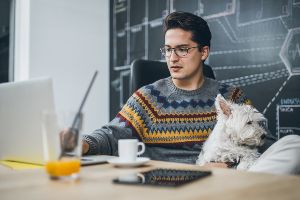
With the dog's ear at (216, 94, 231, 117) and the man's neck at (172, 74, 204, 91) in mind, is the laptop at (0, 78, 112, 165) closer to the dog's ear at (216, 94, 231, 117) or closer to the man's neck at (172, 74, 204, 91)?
the dog's ear at (216, 94, 231, 117)

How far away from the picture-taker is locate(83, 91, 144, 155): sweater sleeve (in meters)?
1.55

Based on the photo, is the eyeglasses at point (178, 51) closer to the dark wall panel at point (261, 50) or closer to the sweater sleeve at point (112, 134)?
→ the sweater sleeve at point (112, 134)

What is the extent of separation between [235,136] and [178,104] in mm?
347

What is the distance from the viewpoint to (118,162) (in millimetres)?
1119

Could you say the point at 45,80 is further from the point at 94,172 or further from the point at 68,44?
the point at 68,44

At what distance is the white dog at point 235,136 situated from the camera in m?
1.69

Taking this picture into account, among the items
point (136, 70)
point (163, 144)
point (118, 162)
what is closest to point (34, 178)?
point (118, 162)

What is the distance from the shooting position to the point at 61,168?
901mm

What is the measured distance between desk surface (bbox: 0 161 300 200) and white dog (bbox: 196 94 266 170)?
732 millimetres

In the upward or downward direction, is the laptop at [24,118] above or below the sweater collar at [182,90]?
below

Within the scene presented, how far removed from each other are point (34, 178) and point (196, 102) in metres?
1.15

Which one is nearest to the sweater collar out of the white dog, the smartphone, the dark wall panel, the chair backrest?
the chair backrest

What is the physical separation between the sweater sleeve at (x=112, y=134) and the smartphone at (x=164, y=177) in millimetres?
583

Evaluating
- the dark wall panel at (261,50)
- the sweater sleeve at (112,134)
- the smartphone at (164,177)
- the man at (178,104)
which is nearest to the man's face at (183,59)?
the man at (178,104)
